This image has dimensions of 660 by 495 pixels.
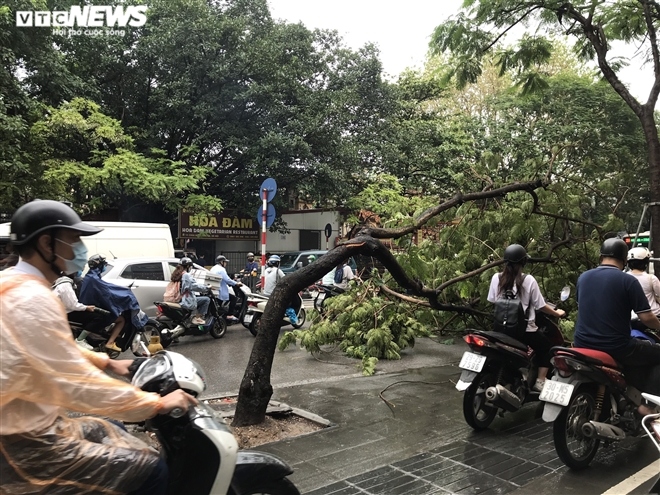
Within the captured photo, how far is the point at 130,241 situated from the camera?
1426 centimetres

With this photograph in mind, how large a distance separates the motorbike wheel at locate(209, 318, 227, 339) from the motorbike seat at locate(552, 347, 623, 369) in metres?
7.74

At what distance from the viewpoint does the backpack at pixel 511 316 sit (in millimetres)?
5277

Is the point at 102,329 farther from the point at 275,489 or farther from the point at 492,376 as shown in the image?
the point at 275,489

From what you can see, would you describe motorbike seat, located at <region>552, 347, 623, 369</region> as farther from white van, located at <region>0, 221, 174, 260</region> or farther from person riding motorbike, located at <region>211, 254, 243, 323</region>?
white van, located at <region>0, 221, 174, 260</region>

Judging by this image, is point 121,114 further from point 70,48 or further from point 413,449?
point 413,449

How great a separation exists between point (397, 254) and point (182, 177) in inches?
452

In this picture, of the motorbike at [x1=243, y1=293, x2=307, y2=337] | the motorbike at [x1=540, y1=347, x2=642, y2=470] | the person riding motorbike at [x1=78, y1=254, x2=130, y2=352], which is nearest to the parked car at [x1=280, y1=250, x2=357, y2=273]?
the motorbike at [x1=243, y1=293, x2=307, y2=337]

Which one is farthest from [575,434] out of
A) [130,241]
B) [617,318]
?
[130,241]

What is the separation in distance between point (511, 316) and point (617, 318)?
1.05 metres

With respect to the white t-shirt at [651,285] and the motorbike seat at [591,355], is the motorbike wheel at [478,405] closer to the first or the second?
the motorbike seat at [591,355]

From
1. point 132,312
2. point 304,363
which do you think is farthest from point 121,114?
point 304,363

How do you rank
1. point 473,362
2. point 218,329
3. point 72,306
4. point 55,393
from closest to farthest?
point 55,393 → point 473,362 → point 72,306 → point 218,329

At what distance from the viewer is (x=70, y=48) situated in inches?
707

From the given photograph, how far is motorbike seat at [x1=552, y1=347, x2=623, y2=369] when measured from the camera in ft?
14.0
